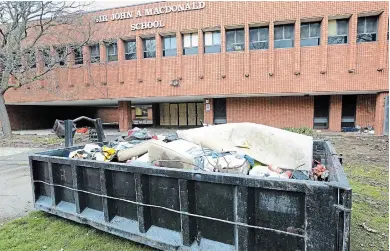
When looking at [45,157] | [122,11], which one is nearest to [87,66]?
[122,11]

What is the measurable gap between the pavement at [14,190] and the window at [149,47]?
11947 millimetres

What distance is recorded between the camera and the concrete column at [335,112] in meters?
16.4

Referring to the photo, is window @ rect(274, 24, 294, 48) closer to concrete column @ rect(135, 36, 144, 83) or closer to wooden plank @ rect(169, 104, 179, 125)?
concrete column @ rect(135, 36, 144, 83)

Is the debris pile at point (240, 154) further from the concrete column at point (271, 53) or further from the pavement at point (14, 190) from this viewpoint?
the concrete column at point (271, 53)

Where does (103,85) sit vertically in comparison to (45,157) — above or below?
above

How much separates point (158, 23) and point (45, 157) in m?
15.9

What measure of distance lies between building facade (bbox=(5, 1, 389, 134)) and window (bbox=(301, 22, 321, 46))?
60 mm

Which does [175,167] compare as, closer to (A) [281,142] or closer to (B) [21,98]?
(A) [281,142]

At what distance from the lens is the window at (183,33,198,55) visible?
17344 millimetres

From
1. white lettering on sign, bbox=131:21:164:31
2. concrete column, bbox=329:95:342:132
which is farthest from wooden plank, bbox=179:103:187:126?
concrete column, bbox=329:95:342:132

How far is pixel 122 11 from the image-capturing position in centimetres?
1825

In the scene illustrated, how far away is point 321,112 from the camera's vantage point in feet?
56.6

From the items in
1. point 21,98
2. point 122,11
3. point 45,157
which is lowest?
point 45,157

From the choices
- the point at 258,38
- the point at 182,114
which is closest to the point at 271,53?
the point at 258,38
